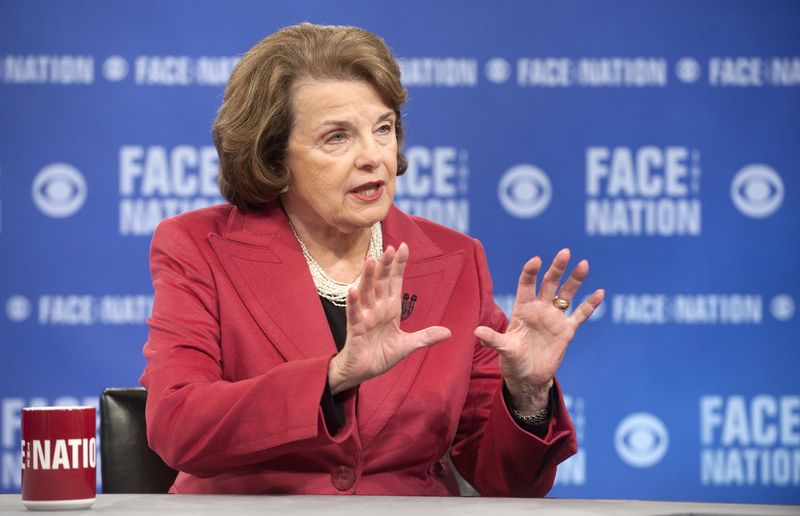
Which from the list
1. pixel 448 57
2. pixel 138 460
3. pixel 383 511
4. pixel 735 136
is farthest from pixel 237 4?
pixel 383 511

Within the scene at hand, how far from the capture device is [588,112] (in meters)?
3.74

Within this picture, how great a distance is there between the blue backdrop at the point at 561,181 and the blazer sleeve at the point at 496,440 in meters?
1.56

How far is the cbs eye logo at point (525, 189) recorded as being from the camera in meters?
3.73

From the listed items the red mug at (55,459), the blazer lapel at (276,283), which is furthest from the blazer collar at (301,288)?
the red mug at (55,459)

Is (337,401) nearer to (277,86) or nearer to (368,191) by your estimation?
(368,191)

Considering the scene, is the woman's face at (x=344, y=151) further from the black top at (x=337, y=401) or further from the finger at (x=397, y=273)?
the finger at (x=397, y=273)

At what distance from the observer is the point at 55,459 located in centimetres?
144

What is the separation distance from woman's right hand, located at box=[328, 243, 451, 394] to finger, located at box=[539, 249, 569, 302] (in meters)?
0.22

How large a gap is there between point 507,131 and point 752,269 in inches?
37.7

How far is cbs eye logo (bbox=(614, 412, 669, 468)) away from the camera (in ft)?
12.3

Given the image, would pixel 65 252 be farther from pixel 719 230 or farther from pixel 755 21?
A: pixel 755 21

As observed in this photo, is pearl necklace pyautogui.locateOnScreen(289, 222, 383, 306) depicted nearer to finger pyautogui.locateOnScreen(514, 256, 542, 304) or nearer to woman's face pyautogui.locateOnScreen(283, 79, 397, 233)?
woman's face pyautogui.locateOnScreen(283, 79, 397, 233)

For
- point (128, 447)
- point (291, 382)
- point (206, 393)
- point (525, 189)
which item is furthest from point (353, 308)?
point (525, 189)

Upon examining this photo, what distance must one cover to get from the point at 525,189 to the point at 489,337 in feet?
6.57
